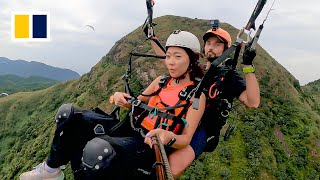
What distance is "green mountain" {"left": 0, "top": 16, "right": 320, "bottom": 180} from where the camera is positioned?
156 ft

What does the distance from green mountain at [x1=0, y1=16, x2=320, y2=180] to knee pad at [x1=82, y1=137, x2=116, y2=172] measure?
2521 centimetres

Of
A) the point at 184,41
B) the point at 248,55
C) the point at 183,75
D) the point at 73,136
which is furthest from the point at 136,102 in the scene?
the point at 248,55

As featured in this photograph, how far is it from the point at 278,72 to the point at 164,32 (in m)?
29.3

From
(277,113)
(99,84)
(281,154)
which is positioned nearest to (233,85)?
(281,154)

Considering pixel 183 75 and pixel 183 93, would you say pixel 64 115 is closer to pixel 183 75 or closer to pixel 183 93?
pixel 183 93

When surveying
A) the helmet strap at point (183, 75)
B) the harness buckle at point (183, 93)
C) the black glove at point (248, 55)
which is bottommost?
the harness buckle at point (183, 93)

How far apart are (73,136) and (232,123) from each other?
34608 millimetres

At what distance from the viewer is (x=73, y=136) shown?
237 inches

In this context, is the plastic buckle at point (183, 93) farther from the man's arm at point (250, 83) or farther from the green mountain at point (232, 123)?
the green mountain at point (232, 123)

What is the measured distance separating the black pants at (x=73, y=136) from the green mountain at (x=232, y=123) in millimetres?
23754

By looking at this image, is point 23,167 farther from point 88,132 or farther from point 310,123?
point 88,132

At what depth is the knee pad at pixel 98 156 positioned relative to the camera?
4605 millimetres

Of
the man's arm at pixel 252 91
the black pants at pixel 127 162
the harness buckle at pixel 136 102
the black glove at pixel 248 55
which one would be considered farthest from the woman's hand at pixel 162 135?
the man's arm at pixel 252 91

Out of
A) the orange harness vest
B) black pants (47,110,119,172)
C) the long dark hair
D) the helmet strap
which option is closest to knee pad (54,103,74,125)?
black pants (47,110,119,172)
